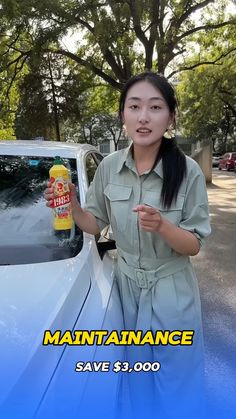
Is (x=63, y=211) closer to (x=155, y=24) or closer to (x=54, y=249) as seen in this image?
(x=54, y=249)

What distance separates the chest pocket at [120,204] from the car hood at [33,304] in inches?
13.8

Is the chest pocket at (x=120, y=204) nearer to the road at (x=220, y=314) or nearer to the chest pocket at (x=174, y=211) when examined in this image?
the chest pocket at (x=174, y=211)

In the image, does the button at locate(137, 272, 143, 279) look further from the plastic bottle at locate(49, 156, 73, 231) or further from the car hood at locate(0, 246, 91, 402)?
the plastic bottle at locate(49, 156, 73, 231)

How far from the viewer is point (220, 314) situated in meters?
4.52

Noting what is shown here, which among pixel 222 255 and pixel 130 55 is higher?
pixel 130 55

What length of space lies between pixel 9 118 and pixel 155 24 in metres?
8.63

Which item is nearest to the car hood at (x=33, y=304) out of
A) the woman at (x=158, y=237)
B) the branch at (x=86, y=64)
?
the woman at (x=158, y=237)

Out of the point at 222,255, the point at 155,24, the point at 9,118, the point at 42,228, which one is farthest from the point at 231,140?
the point at 42,228

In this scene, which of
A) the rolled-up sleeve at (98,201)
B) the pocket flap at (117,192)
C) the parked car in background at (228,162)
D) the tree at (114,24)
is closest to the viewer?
the pocket flap at (117,192)

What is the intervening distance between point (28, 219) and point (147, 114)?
111cm

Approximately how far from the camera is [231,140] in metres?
49.2

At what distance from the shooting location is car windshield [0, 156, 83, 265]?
7.66 ft

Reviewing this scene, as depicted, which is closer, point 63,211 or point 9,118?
point 63,211

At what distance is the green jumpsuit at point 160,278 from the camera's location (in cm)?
184
